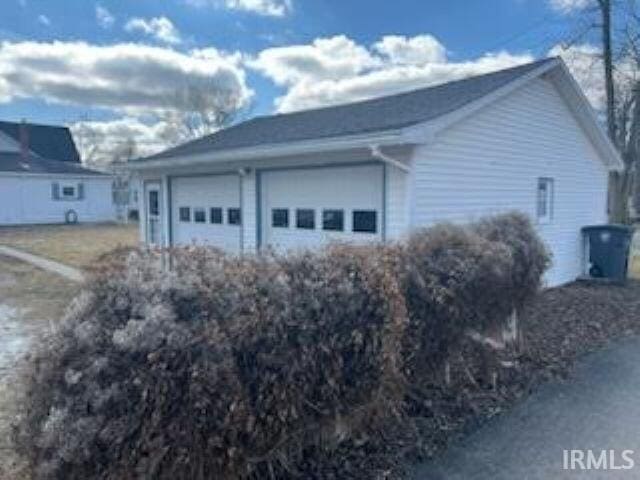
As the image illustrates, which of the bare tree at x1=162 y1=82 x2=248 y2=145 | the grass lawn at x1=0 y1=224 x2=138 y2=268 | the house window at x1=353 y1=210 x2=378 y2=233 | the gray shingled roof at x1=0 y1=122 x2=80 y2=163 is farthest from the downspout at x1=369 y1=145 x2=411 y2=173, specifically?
the gray shingled roof at x1=0 y1=122 x2=80 y2=163

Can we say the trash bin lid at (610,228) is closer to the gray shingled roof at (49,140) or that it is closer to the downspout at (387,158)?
the downspout at (387,158)

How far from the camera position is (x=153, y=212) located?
1590cm

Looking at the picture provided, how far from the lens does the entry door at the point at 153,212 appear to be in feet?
51.0

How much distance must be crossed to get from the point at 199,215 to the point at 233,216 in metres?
1.62

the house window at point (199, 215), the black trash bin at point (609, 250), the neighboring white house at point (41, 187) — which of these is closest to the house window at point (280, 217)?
the house window at point (199, 215)

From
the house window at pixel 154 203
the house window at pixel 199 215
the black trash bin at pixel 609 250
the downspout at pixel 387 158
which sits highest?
the downspout at pixel 387 158

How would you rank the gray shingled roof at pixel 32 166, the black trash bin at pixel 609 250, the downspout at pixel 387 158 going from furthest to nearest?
the gray shingled roof at pixel 32 166 < the black trash bin at pixel 609 250 < the downspout at pixel 387 158

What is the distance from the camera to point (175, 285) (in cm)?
323

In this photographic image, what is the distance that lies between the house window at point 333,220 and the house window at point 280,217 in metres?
1.13

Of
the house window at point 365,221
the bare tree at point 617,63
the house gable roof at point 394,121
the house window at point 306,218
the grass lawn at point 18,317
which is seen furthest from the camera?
the bare tree at point 617,63

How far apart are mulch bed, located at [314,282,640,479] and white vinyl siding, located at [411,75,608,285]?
2095 mm

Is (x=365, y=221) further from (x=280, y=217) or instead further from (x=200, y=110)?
(x=200, y=110)

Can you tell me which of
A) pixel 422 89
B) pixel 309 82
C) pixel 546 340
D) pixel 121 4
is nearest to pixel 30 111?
pixel 309 82

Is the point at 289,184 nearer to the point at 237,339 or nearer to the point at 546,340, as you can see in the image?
the point at 546,340
